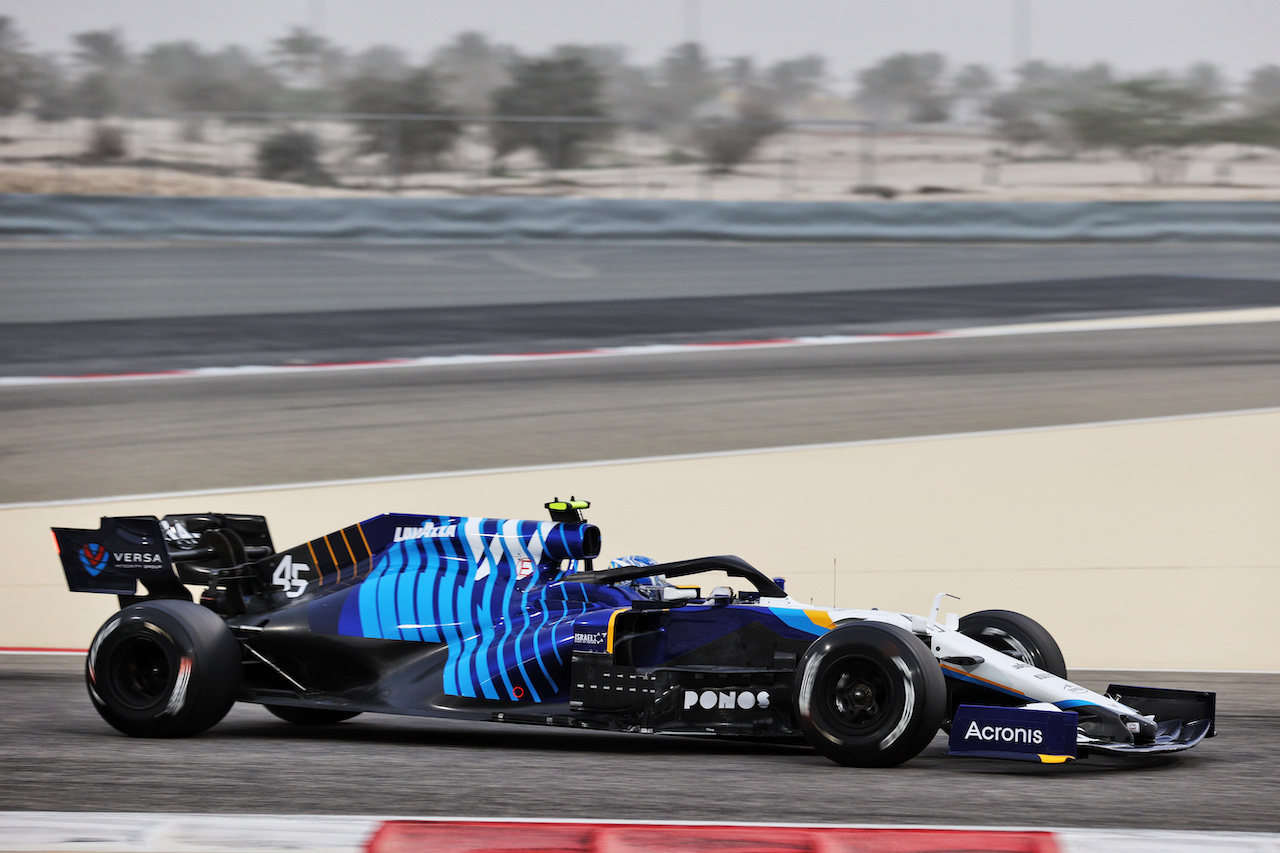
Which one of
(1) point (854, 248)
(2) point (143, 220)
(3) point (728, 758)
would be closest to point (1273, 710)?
(3) point (728, 758)

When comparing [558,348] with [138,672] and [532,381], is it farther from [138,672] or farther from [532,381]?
[138,672]

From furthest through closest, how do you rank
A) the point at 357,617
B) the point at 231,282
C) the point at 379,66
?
the point at 379,66 → the point at 231,282 → the point at 357,617

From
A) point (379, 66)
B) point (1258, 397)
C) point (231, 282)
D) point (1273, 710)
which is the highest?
point (379, 66)

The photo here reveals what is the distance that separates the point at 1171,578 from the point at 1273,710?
412 cm

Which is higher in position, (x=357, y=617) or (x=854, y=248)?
(x=854, y=248)

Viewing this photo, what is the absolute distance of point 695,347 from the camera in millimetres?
18141

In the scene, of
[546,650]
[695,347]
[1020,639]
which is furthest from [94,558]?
[695,347]

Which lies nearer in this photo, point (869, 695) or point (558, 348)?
point (869, 695)

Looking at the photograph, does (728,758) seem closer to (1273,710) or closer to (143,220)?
(1273,710)

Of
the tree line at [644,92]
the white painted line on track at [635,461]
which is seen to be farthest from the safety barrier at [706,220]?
the white painted line on track at [635,461]

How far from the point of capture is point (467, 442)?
15.1 meters

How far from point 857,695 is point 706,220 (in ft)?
50.0

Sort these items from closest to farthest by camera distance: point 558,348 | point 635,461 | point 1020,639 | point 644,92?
point 1020,639, point 635,461, point 558,348, point 644,92

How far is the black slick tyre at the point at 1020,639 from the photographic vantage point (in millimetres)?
6566
